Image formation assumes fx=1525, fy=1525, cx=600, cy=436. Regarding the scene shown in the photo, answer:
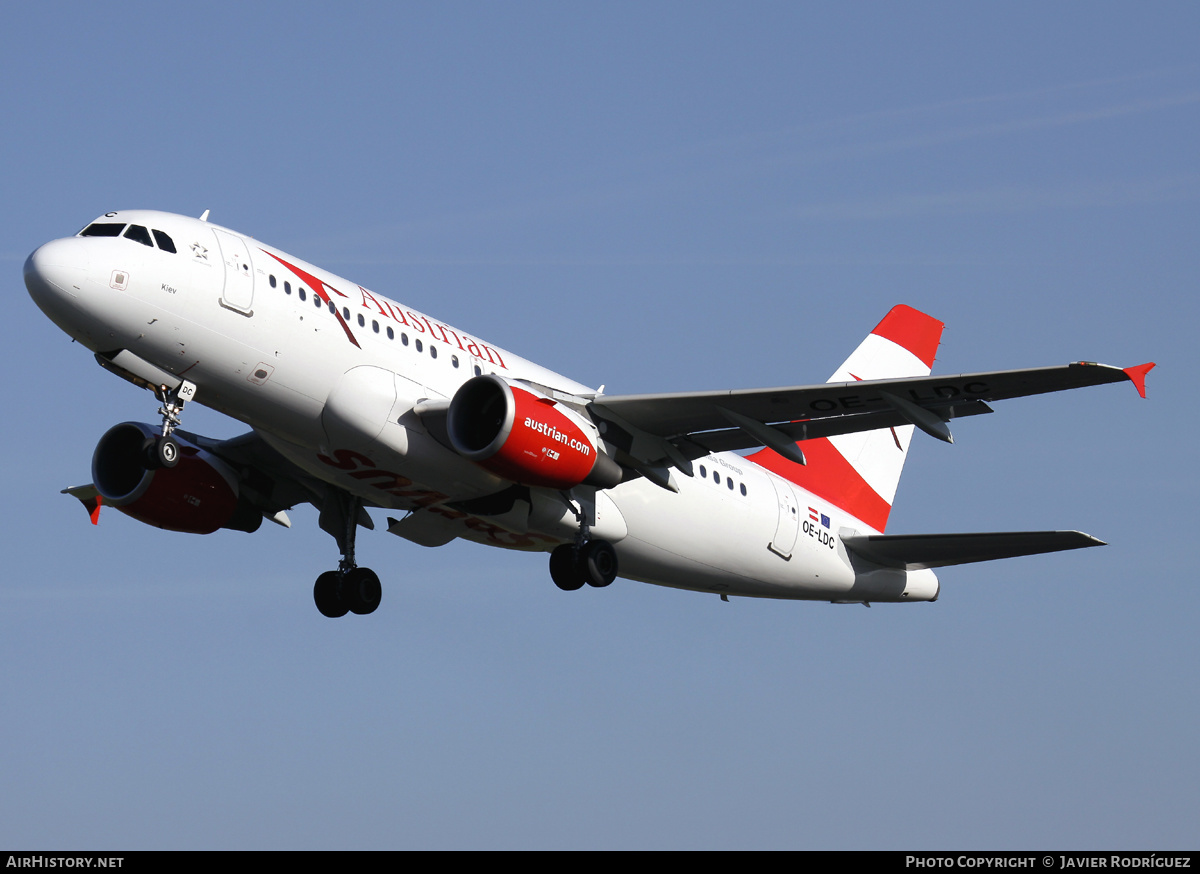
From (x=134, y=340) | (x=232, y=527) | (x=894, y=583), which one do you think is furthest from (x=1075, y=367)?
(x=232, y=527)

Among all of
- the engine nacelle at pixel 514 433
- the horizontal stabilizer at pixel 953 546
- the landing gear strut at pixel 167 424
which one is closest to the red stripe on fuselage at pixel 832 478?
the horizontal stabilizer at pixel 953 546

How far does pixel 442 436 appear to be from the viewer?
26.8 m

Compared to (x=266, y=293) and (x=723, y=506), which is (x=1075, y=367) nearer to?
(x=723, y=506)

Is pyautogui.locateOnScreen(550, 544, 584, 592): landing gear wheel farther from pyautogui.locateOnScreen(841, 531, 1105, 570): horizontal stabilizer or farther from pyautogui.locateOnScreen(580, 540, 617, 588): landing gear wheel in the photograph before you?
pyautogui.locateOnScreen(841, 531, 1105, 570): horizontal stabilizer

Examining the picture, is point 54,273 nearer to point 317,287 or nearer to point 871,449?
point 317,287

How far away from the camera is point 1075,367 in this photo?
23.6 meters

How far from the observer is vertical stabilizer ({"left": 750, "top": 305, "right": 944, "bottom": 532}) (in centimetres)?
3622

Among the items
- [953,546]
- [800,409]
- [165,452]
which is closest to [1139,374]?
[800,409]

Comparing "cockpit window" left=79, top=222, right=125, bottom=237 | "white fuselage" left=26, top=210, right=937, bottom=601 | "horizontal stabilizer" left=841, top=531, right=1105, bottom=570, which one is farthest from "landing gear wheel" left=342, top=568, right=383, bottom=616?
"horizontal stabilizer" left=841, top=531, right=1105, bottom=570

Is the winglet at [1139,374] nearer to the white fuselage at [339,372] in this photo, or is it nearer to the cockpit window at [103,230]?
the white fuselage at [339,372]

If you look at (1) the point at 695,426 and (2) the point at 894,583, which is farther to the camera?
(2) the point at 894,583

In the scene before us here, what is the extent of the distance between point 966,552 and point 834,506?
4135 millimetres

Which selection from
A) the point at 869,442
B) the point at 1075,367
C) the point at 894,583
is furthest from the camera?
the point at 869,442

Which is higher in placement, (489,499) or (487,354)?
(487,354)
